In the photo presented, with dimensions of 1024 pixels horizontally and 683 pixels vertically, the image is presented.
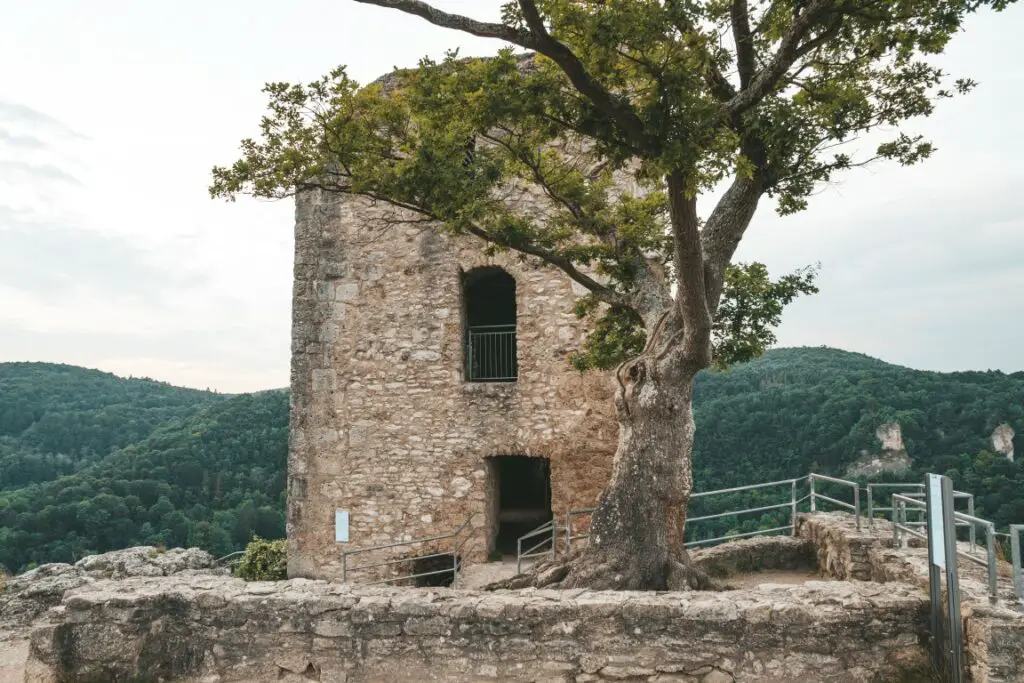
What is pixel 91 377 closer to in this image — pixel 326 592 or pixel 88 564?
pixel 88 564

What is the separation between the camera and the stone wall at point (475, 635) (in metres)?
5.25

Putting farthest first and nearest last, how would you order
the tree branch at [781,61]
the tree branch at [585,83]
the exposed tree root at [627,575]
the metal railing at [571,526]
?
the metal railing at [571,526]
the exposed tree root at [627,575]
the tree branch at [781,61]
the tree branch at [585,83]

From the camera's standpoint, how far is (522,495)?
14.4 metres

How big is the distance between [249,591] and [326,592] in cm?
71

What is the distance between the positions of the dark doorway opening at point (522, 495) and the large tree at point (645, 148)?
14.4 feet

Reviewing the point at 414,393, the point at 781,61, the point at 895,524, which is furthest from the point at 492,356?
the point at 781,61

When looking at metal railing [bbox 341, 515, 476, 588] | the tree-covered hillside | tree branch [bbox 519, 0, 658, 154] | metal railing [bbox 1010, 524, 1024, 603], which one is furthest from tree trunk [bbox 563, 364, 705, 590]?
the tree-covered hillside

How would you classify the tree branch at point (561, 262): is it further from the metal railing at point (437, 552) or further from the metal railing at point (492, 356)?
the metal railing at point (437, 552)

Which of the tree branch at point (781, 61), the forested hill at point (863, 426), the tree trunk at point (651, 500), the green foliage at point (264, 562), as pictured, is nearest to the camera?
the tree branch at point (781, 61)

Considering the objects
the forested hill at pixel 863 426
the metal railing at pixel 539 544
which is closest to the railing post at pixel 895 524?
the metal railing at pixel 539 544

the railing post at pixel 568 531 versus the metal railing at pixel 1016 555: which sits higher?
the metal railing at pixel 1016 555

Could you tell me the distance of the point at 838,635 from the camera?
17.3 feet

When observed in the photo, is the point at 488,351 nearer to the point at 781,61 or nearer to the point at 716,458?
the point at 781,61

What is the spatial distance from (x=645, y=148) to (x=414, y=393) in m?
5.91
